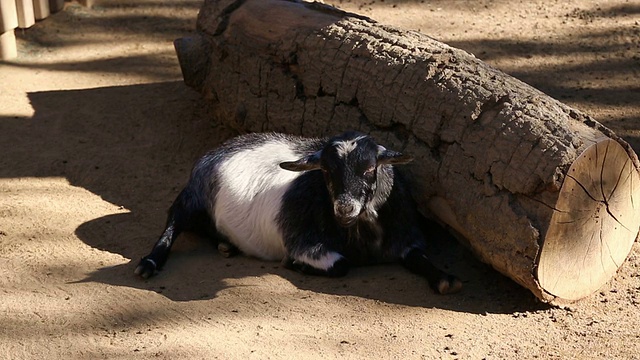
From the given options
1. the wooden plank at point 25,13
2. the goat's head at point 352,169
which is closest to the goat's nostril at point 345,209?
the goat's head at point 352,169

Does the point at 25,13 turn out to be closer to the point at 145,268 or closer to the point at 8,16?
the point at 8,16

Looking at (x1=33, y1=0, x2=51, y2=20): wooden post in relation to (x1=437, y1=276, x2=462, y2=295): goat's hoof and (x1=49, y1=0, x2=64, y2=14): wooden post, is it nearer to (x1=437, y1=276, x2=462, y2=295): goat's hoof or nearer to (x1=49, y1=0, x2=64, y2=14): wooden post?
(x1=49, y1=0, x2=64, y2=14): wooden post

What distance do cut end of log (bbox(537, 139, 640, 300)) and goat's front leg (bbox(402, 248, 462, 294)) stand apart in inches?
19.3

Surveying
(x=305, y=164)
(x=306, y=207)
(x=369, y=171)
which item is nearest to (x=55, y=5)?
(x=306, y=207)

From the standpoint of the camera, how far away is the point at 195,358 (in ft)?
13.5

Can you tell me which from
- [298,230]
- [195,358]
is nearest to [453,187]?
[298,230]

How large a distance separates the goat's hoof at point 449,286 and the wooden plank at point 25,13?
5.06 m

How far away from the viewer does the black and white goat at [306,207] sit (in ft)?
15.8

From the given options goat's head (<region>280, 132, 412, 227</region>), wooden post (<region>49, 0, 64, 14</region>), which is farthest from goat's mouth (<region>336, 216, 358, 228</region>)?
wooden post (<region>49, 0, 64, 14</region>)

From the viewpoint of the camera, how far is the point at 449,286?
4.73 metres

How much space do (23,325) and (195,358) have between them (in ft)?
3.24

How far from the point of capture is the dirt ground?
4.32m

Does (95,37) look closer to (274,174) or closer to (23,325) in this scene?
(274,174)

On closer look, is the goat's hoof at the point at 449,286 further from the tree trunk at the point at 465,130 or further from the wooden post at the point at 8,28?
the wooden post at the point at 8,28
